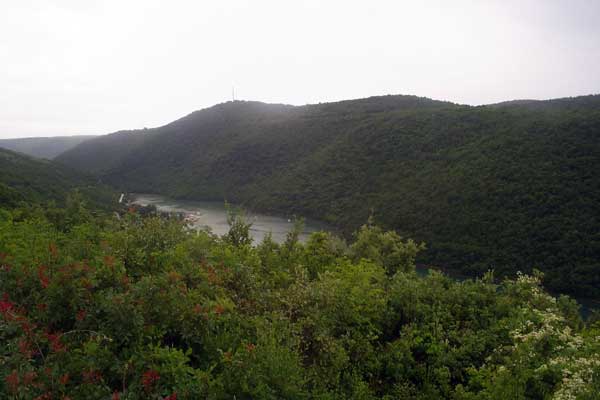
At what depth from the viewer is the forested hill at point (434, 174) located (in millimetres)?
35344

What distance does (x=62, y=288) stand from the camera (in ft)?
11.8

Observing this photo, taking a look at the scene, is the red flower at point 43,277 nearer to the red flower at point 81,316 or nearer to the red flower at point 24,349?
the red flower at point 81,316

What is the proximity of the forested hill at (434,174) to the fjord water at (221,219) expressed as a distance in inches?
142

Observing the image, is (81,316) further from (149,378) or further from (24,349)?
(149,378)

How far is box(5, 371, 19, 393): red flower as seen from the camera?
99.7 inches

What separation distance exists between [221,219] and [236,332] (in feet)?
192

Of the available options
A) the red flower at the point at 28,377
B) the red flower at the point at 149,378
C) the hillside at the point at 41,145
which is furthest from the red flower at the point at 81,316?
the hillside at the point at 41,145

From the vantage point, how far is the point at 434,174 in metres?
51.1

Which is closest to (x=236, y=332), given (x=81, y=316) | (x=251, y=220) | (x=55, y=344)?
(x=81, y=316)

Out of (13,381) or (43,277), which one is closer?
(13,381)

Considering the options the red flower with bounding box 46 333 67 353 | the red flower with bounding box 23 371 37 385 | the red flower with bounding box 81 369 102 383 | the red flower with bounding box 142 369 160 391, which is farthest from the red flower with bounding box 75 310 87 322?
the red flower with bounding box 142 369 160 391

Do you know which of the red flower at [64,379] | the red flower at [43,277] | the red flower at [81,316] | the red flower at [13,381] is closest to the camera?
the red flower at [13,381]

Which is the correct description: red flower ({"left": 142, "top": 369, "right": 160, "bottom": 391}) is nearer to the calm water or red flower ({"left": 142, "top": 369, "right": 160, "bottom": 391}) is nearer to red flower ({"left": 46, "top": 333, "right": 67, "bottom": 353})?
red flower ({"left": 46, "top": 333, "right": 67, "bottom": 353})

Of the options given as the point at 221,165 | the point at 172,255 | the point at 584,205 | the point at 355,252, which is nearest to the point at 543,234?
the point at 584,205
